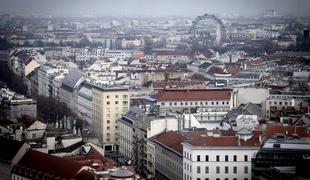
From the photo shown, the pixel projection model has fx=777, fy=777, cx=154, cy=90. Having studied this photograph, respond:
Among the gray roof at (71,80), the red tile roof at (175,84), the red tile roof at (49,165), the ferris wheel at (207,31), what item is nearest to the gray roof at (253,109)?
the red tile roof at (175,84)

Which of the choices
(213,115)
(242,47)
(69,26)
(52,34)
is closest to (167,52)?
(242,47)

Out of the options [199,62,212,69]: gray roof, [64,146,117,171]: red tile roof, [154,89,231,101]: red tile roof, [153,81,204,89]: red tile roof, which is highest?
[154,89,231,101]: red tile roof

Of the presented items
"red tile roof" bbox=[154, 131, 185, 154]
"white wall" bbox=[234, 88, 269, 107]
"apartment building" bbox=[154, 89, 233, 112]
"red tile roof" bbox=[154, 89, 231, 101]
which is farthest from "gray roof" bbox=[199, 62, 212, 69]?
"red tile roof" bbox=[154, 131, 185, 154]

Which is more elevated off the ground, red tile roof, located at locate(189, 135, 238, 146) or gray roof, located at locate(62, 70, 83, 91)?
red tile roof, located at locate(189, 135, 238, 146)

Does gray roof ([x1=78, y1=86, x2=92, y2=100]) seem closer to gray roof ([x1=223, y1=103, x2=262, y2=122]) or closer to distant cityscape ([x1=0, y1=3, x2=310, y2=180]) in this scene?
distant cityscape ([x1=0, y1=3, x2=310, y2=180])

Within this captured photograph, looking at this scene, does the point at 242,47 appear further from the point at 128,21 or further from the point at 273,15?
the point at 128,21
